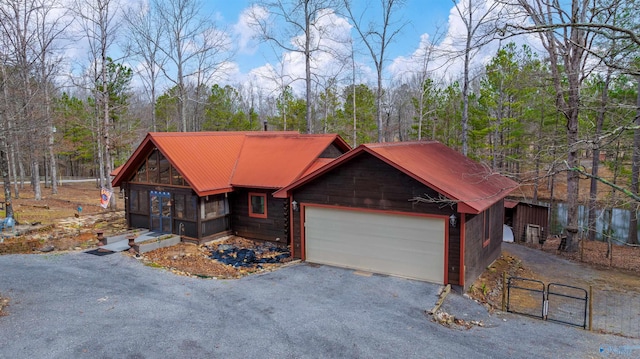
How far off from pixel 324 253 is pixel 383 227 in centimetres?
221

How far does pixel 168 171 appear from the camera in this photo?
15.1 meters

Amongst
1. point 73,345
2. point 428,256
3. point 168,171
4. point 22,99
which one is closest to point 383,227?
point 428,256

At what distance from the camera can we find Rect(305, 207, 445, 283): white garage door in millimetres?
10633

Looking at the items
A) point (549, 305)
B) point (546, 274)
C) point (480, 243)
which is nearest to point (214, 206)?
point (480, 243)

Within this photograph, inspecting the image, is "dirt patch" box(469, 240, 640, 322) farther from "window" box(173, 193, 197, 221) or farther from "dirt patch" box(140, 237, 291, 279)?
"window" box(173, 193, 197, 221)

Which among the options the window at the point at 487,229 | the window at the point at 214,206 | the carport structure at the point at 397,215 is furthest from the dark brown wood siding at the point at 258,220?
the window at the point at 487,229

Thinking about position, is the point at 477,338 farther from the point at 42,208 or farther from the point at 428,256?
the point at 42,208

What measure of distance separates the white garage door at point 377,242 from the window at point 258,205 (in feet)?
10.1

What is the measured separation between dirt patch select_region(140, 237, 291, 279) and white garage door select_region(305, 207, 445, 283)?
159 cm

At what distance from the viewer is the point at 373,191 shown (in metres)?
11.2

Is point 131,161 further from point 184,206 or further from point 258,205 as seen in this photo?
point 258,205

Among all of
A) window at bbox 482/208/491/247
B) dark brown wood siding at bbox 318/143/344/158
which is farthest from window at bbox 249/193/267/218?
window at bbox 482/208/491/247

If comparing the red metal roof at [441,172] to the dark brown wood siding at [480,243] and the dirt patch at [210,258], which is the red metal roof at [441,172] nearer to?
the dark brown wood siding at [480,243]

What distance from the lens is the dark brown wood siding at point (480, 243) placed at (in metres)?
10.5
